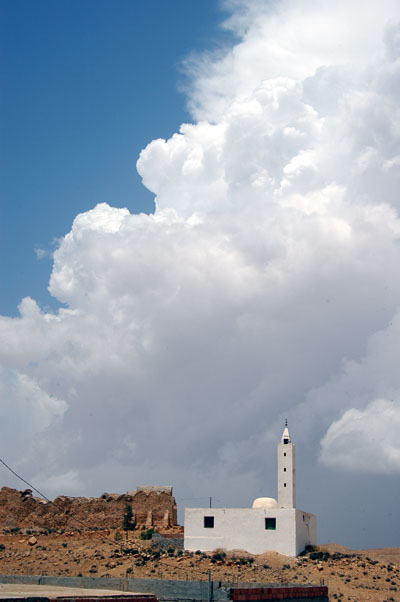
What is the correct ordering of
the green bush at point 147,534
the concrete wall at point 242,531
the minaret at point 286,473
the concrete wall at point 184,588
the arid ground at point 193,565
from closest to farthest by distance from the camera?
the concrete wall at point 184,588
the arid ground at point 193,565
the concrete wall at point 242,531
the green bush at point 147,534
the minaret at point 286,473

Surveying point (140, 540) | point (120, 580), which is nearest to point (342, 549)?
point (140, 540)

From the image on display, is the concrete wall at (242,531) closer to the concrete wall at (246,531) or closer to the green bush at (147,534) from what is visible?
the concrete wall at (246,531)

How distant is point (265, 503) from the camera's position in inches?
1890

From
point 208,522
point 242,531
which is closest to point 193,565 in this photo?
point 242,531

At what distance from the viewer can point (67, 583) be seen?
35.0 meters

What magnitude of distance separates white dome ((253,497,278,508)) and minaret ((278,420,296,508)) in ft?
1.62

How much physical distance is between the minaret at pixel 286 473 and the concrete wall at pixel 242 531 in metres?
2.98

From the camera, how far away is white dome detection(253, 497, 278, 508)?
47.8m

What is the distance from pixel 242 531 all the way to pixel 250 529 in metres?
0.53

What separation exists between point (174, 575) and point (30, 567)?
338 inches

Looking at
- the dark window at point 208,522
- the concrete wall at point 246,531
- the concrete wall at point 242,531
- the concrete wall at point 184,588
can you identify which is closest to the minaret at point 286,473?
the concrete wall at point 246,531

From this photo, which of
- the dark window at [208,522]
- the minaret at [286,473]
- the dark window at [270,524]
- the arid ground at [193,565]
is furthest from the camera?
the minaret at [286,473]

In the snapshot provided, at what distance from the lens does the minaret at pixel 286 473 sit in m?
48.5

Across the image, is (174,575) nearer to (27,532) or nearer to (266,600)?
(266,600)
